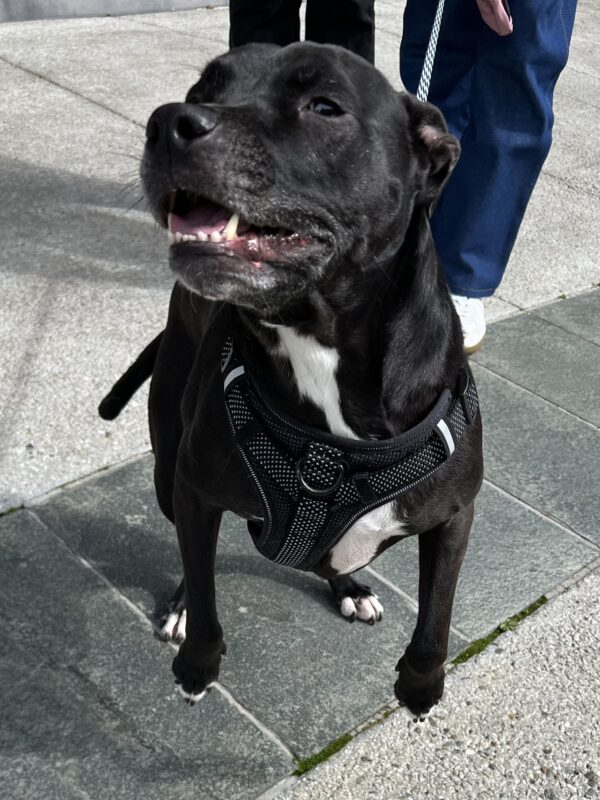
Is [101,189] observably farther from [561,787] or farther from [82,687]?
[561,787]

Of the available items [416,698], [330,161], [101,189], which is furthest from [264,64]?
[101,189]

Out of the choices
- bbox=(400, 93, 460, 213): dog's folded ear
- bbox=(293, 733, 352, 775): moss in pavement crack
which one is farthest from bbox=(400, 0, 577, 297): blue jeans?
bbox=(293, 733, 352, 775): moss in pavement crack

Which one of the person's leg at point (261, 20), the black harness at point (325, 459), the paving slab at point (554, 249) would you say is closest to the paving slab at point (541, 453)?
the paving slab at point (554, 249)

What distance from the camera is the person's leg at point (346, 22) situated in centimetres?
461

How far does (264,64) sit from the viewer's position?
7.55 feet

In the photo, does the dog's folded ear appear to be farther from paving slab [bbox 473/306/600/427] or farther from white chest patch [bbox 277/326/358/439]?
paving slab [bbox 473/306/600/427]

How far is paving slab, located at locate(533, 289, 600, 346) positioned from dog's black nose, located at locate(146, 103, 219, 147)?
10.6 ft

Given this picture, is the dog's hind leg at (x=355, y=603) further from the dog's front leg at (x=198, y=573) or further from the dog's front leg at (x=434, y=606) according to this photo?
the dog's front leg at (x=198, y=573)

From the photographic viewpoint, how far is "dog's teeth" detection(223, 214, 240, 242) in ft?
7.00

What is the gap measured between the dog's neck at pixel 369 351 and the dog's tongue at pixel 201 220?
0.85ft

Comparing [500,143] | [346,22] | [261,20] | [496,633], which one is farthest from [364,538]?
[346,22]

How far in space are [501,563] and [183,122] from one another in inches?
75.0

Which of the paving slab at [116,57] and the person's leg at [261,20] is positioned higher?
the person's leg at [261,20]

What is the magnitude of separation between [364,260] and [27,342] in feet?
7.40
